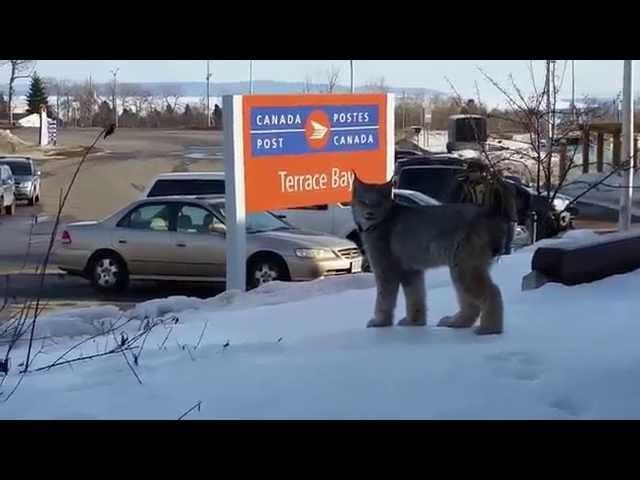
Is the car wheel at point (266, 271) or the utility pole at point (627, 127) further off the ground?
the utility pole at point (627, 127)

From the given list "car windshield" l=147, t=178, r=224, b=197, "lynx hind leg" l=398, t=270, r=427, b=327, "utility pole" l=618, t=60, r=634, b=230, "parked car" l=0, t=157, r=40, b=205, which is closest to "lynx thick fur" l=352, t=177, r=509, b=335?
"lynx hind leg" l=398, t=270, r=427, b=327

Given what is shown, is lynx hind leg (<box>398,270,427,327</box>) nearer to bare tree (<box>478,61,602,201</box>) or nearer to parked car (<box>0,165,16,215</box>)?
bare tree (<box>478,61,602,201</box>)

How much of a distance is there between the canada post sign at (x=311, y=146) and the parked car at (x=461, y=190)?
1.36 metres

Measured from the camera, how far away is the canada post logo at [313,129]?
1200 centimetres

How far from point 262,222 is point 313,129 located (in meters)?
2.20

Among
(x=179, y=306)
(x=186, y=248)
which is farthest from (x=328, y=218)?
(x=179, y=306)

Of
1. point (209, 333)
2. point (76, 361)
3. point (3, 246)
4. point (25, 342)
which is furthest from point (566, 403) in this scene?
point (3, 246)

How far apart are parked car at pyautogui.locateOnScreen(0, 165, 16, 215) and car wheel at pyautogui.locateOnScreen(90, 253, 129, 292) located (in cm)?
1395

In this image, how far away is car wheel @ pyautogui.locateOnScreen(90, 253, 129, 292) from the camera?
14242 millimetres

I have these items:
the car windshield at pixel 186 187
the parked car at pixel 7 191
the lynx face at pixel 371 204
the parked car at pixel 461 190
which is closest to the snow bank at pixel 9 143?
the parked car at pixel 7 191

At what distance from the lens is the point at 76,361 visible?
577cm

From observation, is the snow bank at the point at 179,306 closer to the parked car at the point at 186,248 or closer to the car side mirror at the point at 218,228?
the parked car at the point at 186,248
